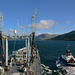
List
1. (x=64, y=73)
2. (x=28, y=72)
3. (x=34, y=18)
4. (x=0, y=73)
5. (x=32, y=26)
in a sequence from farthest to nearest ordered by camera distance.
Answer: (x=34, y=18) → (x=32, y=26) → (x=64, y=73) → (x=28, y=72) → (x=0, y=73)

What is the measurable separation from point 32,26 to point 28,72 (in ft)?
65.6

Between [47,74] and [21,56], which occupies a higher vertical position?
[21,56]

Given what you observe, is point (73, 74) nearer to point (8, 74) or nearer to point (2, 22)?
point (8, 74)

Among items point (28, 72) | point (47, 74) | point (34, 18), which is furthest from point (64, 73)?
point (34, 18)

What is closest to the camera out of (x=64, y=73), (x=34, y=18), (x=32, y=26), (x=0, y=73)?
(x=0, y=73)

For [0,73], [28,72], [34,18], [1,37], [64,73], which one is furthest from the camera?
[34,18]

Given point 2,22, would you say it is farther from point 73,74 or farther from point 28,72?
point 73,74

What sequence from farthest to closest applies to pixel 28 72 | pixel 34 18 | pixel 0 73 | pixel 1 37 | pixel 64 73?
pixel 34 18
pixel 64 73
pixel 1 37
pixel 28 72
pixel 0 73

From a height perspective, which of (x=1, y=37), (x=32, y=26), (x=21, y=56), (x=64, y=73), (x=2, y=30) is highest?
(x=32, y=26)

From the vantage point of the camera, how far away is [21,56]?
3753 cm

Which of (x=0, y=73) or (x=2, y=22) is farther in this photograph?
(x=2, y=22)

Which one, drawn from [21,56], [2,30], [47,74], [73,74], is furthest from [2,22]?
[73,74]

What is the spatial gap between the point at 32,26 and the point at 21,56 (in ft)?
47.8

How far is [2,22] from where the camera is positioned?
33469 mm
